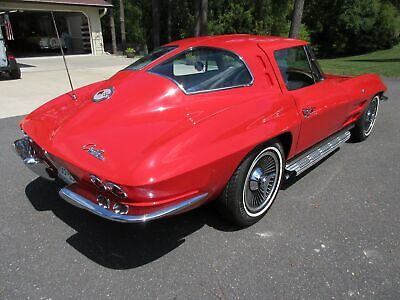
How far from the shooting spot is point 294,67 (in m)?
3.51

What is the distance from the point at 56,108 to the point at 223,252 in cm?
205

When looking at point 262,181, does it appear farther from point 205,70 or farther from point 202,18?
point 202,18

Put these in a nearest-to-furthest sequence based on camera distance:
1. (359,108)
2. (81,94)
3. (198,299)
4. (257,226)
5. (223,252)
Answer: (198,299) < (223,252) < (257,226) < (81,94) < (359,108)

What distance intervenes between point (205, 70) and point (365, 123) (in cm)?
288

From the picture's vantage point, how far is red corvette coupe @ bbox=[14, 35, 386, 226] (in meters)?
2.25

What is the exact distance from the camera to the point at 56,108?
130 inches

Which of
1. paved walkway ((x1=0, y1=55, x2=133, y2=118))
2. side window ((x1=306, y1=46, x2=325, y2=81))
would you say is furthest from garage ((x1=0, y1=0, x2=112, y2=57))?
side window ((x1=306, y1=46, x2=325, y2=81))

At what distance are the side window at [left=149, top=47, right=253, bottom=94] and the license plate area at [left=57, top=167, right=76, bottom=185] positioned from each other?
3.57 feet

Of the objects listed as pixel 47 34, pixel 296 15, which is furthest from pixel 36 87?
pixel 47 34

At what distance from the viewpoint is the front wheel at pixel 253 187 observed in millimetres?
2678

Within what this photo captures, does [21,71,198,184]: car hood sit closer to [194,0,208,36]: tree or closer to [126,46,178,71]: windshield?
[126,46,178,71]: windshield

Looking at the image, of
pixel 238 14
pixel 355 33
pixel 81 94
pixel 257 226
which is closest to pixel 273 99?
pixel 257 226

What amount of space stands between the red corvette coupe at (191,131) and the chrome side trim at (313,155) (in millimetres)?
14

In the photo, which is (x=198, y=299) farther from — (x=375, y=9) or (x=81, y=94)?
(x=375, y=9)
